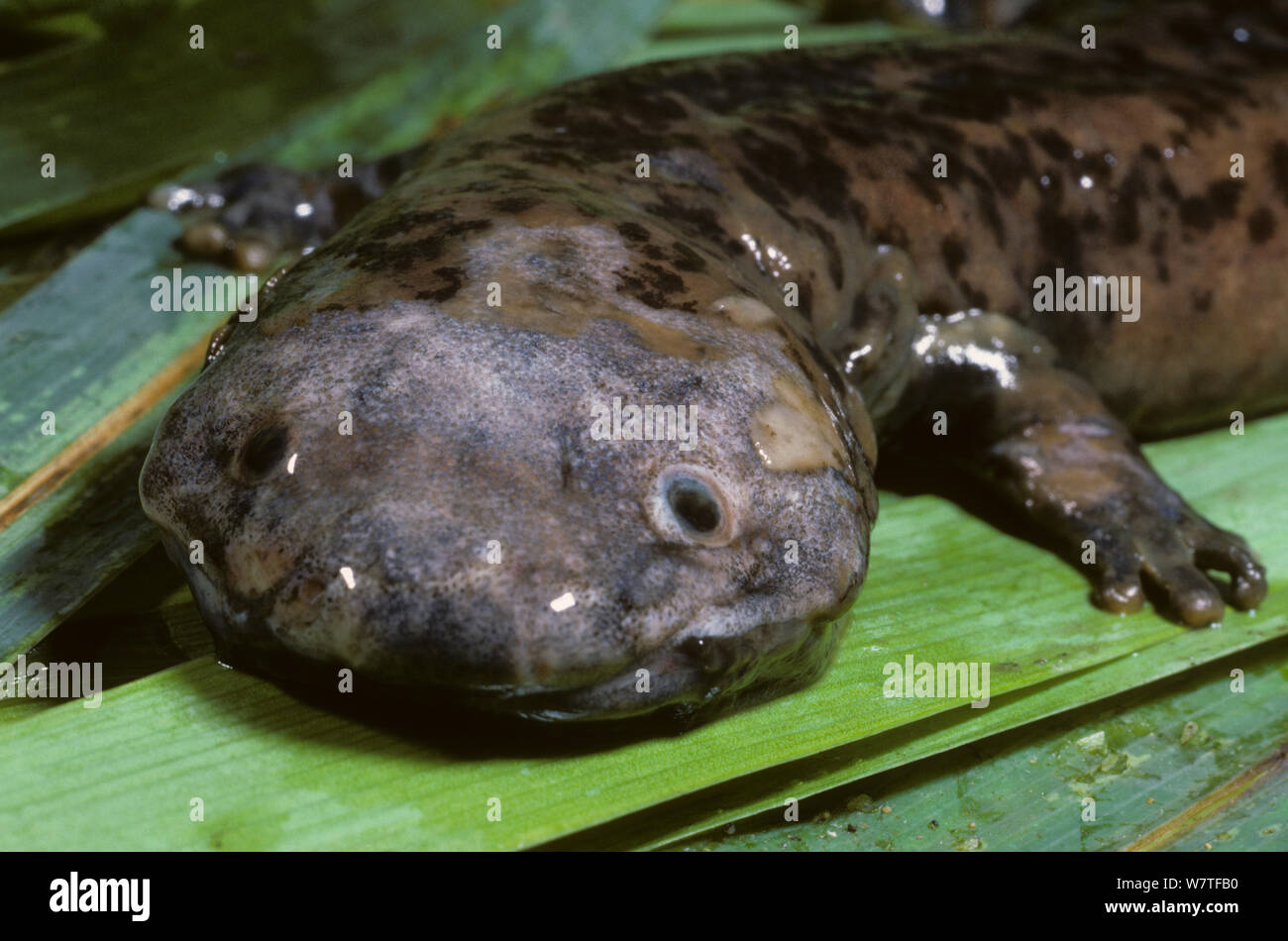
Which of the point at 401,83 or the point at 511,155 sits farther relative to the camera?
→ the point at 401,83

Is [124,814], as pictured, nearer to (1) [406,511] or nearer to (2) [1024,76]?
(1) [406,511]

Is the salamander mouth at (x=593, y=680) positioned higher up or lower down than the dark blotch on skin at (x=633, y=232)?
lower down

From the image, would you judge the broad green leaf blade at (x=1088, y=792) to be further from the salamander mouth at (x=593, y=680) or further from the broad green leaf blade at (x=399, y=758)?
the salamander mouth at (x=593, y=680)

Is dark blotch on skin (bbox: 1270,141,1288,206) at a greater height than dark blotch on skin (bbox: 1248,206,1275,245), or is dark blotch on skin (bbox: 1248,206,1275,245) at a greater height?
dark blotch on skin (bbox: 1270,141,1288,206)

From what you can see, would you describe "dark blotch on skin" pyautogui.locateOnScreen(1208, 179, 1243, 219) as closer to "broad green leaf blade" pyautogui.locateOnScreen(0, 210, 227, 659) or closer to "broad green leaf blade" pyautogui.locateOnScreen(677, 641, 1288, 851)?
"broad green leaf blade" pyautogui.locateOnScreen(677, 641, 1288, 851)

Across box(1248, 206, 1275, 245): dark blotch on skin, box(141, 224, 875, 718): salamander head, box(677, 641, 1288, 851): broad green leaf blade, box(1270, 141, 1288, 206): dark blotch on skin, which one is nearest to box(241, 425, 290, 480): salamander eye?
box(141, 224, 875, 718): salamander head

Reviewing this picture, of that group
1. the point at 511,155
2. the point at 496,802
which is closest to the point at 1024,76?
the point at 511,155

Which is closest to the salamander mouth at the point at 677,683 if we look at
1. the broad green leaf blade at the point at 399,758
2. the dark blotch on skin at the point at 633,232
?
the broad green leaf blade at the point at 399,758
